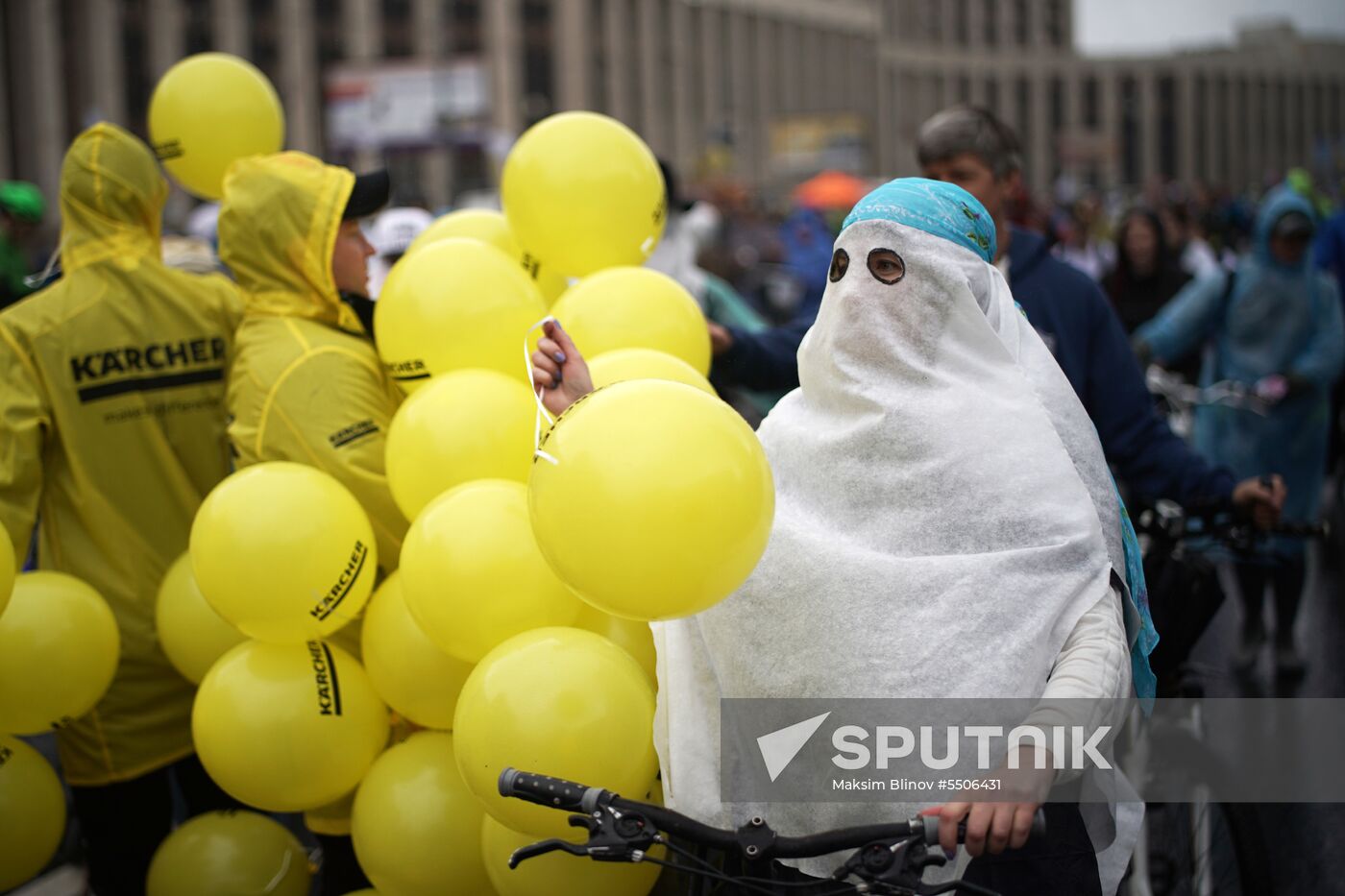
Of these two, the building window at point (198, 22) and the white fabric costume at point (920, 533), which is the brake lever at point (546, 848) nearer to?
the white fabric costume at point (920, 533)

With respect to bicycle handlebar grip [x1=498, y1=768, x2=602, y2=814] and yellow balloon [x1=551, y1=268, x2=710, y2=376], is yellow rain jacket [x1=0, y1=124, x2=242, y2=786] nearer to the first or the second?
yellow balloon [x1=551, y1=268, x2=710, y2=376]

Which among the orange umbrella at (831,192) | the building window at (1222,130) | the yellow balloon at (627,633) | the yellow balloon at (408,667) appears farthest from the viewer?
the building window at (1222,130)

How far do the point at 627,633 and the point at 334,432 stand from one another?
0.94m

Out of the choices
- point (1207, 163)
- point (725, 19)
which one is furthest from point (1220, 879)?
point (1207, 163)

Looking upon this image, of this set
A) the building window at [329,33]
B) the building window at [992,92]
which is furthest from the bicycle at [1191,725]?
the building window at [992,92]

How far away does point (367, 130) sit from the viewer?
1341 inches

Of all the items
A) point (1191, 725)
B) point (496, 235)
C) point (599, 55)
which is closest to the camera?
point (1191, 725)

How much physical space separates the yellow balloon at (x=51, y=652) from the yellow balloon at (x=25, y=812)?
0.11m

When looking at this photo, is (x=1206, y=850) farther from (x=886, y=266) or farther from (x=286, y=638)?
(x=286, y=638)

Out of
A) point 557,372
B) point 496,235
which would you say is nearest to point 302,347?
point 496,235

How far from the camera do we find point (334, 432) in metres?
3.09

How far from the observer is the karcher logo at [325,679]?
2.86 metres

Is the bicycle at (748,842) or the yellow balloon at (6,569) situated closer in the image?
the bicycle at (748,842)

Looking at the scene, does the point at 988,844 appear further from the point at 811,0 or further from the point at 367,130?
the point at 811,0
